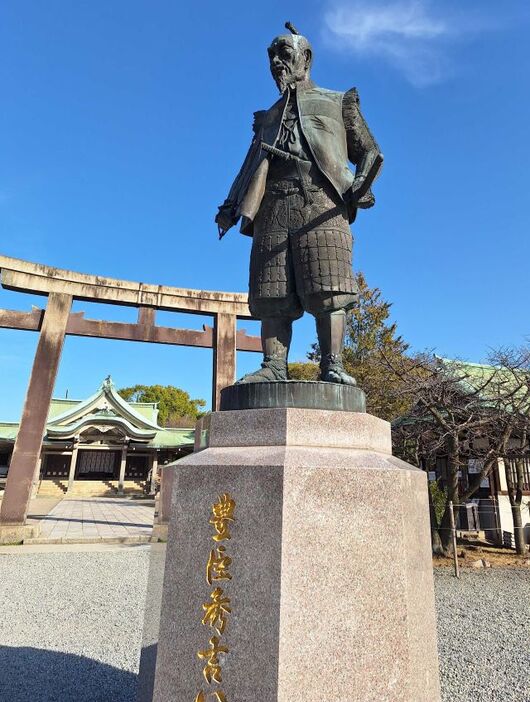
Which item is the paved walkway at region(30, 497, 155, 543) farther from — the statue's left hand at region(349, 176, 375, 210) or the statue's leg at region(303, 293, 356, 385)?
the statue's left hand at region(349, 176, 375, 210)

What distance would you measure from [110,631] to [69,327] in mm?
7102

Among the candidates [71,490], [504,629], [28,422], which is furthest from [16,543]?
[71,490]

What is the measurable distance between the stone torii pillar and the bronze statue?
7993mm

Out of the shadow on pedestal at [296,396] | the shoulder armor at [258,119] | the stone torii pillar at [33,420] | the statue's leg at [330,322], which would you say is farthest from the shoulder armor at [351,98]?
the stone torii pillar at [33,420]

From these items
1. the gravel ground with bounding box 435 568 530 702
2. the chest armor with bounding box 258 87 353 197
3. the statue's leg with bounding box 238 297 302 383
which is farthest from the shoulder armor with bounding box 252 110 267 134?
the gravel ground with bounding box 435 568 530 702

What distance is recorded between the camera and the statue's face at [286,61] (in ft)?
9.16

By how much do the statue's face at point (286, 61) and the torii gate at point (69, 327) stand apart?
7.37m

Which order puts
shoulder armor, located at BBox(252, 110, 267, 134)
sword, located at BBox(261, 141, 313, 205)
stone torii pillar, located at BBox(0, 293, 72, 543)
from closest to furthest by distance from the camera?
→ sword, located at BBox(261, 141, 313, 205) < shoulder armor, located at BBox(252, 110, 267, 134) < stone torii pillar, located at BBox(0, 293, 72, 543)

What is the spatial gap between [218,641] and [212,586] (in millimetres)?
192

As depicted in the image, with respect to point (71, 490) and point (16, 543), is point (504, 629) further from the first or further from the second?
point (71, 490)

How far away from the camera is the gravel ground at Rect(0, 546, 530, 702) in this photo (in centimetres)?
323

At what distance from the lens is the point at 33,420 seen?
9141mm

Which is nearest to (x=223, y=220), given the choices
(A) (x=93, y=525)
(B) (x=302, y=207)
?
(B) (x=302, y=207)

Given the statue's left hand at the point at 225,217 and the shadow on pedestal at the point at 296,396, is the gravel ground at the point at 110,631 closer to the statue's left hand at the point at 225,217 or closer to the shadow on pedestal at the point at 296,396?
the shadow on pedestal at the point at 296,396
